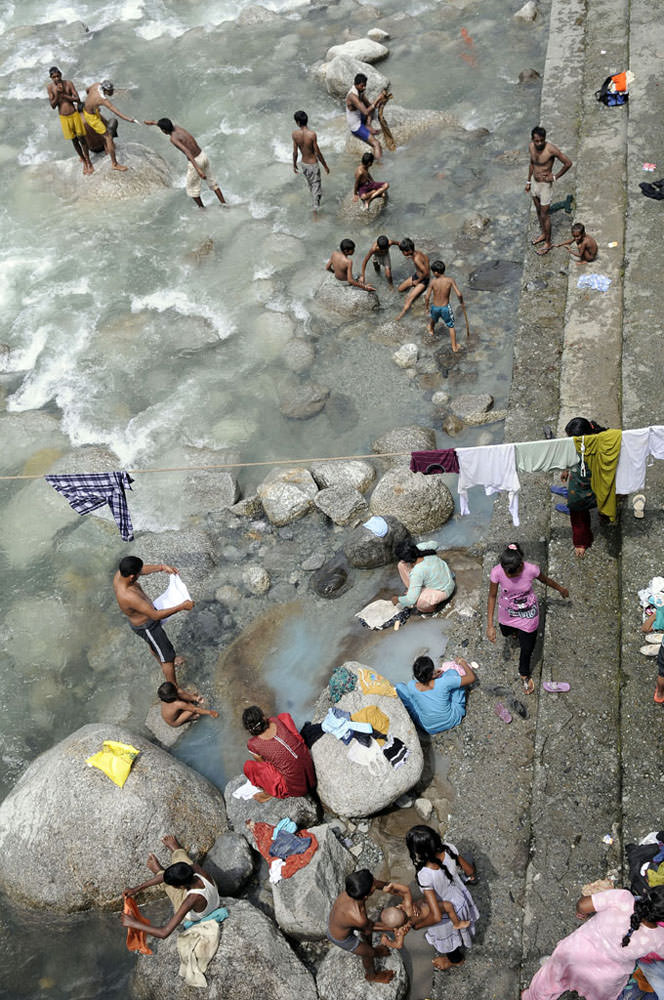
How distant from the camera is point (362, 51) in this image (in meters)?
16.7

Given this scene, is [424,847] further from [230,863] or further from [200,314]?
[200,314]

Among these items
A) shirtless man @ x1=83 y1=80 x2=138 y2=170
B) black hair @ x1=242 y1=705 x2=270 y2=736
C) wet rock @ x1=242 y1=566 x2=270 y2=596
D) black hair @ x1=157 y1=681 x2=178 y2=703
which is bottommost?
wet rock @ x1=242 y1=566 x2=270 y2=596

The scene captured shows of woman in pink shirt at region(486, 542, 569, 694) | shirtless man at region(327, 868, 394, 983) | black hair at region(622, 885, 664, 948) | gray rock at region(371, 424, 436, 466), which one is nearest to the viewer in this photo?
black hair at region(622, 885, 664, 948)

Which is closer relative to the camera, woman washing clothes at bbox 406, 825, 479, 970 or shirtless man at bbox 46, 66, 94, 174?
woman washing clothes at bbox 406, 825, 479, 970

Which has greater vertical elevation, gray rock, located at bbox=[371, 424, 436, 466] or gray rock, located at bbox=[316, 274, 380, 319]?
gray rock, located at bbox=[316, 274, 380, 319]

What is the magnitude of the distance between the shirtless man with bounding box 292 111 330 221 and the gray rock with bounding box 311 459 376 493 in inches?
226

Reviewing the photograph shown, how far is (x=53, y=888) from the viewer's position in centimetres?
681

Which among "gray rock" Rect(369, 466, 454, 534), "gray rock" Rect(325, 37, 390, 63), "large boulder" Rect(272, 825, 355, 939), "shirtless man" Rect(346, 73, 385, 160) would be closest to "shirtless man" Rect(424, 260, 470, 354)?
"gray rock" Rect(369, 466, 454, 534)

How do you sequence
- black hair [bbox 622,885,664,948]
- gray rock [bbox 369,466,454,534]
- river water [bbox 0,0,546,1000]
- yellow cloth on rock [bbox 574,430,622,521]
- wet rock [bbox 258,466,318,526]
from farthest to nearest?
wet rock [bbox 258,466,318,526], gray rock [bbox 369,466,454,534], river water [bbox 0,0,546,1000], yellow cloth on rock [bbox 574,430,622,521], black hair [bbox 622,885,664,948]

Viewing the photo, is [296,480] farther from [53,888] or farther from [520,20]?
[520,20]

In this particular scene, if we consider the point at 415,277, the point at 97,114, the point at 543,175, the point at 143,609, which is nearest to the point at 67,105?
the point at 97,114

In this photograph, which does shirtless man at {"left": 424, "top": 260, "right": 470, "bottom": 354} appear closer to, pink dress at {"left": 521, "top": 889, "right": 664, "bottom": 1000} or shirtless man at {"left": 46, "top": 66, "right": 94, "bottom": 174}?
pink dress at {"left": 521, "top": 889, "right": 664, "bottom": 1000}

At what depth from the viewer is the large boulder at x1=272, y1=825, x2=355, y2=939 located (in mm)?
6215

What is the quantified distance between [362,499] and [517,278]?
4.55 metres
